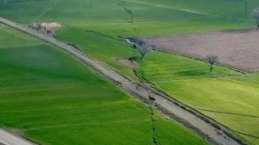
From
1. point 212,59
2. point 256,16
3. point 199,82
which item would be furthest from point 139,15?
point 199,82

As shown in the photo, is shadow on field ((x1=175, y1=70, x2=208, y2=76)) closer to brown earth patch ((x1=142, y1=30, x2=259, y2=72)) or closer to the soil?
brown earth patch ((x1=142, y1=30, x2=259, y2=72))

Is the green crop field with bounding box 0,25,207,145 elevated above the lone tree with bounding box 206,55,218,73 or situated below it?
below

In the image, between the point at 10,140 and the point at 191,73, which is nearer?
the point at 10,140

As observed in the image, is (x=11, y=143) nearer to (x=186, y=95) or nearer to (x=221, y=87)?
(x=186, y=95)

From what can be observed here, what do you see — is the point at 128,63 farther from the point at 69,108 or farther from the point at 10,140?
the point at 10,140

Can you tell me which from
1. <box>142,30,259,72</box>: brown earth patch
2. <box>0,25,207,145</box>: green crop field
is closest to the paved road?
<box>0,25,207,145</box>: green crop field

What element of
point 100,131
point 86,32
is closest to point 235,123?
point 100,131

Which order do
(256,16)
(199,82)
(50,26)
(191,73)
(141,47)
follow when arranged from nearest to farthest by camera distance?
(199,82) < (191,73) < (141,47) < (50,26) < (256,16)
